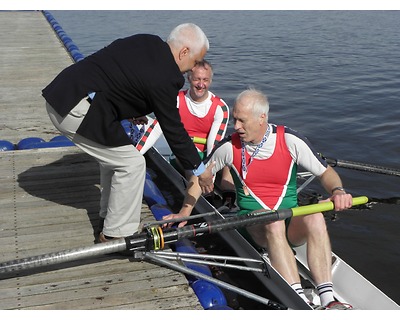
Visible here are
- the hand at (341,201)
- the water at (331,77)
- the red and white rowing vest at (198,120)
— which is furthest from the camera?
the water at (331,77)

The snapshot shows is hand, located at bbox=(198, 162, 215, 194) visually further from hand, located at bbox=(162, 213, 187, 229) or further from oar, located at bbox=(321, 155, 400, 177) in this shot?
oar, located at bbox=(321, 155, 400, 177)

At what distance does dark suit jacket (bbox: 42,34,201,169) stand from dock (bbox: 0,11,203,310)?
1154 mm

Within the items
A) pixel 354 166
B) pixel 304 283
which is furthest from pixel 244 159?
pixel 354 166

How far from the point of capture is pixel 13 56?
47.3ft

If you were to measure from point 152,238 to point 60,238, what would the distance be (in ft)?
4.12

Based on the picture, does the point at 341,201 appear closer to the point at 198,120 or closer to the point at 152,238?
the point at 152,238

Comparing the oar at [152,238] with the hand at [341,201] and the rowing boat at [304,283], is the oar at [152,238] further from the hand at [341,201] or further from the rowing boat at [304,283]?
the rowing boat at [304,283]

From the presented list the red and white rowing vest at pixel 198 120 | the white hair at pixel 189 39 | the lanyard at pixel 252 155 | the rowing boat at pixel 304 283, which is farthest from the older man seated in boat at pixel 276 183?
the red and white rowing vest at pixel 198 120

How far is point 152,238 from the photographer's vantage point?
4.62 metres

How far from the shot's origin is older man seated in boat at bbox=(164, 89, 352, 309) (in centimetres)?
502

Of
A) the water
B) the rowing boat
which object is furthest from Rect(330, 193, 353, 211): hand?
the water

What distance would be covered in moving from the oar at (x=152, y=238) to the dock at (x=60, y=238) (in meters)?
0.34

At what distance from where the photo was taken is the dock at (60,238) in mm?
4473

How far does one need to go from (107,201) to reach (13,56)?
10485 millimetres
